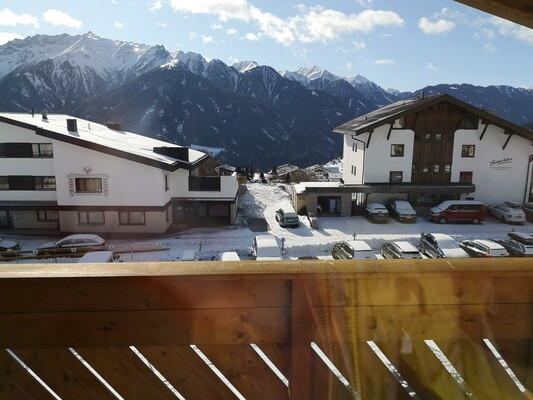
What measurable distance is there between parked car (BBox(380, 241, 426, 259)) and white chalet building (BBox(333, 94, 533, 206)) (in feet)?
33.6

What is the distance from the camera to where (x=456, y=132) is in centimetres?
3259

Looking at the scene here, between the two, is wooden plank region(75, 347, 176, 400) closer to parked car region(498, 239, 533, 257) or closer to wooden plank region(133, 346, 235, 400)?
wooden plank region(133, 346, 235, 400)

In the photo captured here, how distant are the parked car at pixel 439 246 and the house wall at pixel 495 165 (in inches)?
481

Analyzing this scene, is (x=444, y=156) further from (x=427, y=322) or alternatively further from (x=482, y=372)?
(x=427, y=322)

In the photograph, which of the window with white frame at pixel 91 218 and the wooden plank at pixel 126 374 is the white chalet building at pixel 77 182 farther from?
the wooden plank at pixel 126 374

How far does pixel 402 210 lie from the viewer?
3011cm

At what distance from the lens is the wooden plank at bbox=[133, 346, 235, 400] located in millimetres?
1785

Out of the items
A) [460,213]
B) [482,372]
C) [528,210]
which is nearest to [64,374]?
[482,372]

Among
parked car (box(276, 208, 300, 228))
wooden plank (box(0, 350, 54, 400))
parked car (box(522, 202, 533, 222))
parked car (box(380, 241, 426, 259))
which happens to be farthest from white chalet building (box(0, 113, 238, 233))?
parked car (box(522, 202, 533, 222))

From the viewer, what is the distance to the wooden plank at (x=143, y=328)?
5.69 ft

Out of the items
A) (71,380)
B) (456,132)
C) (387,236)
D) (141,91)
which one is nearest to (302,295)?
(71,380)

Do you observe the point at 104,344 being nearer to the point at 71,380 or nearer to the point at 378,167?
the point at 71,380

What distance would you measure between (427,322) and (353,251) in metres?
19.1

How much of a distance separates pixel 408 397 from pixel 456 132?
34563 millimetres
